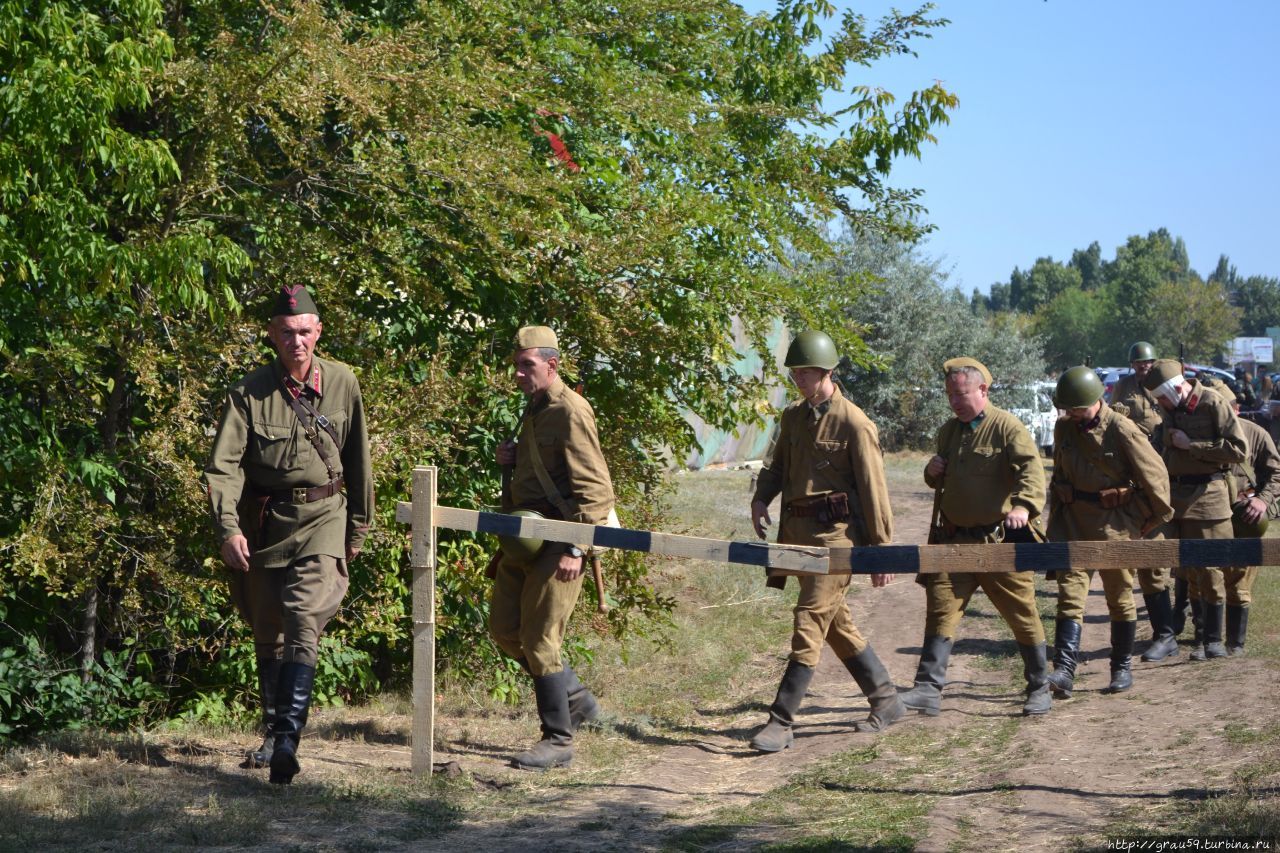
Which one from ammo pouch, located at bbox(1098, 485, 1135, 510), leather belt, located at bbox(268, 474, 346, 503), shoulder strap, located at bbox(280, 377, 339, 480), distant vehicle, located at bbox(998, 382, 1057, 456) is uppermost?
distant vehicle, located at bbox(998, 382, 1057, 456)

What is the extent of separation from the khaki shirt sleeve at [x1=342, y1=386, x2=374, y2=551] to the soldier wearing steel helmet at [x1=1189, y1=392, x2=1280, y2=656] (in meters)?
5.93

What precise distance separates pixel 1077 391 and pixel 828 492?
195 centimetres

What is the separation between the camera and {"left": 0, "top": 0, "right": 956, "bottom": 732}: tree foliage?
20.4ft

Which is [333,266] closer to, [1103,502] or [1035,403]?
[1103,502]

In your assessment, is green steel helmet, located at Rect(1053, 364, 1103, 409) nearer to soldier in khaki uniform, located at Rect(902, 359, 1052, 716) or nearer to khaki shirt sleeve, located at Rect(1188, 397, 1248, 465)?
soldier in khaki uniform, located at Rect(902, 359, 1052, 716)

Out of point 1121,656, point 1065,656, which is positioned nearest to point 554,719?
point 1065,656

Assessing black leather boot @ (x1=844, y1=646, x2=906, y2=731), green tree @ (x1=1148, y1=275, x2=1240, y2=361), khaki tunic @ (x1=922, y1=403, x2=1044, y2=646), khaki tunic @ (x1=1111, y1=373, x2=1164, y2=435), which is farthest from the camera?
green tree @ (x1=1148, y1=275, x2=1240, y2=361)

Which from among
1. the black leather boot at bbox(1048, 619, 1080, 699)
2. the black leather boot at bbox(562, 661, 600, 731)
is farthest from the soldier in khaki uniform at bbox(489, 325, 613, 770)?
the black leather boot at bbox(1048, 619, 1080, 699)

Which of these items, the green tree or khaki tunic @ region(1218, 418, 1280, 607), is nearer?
khaki tunic @ region(1218, 418, 1280, 607)

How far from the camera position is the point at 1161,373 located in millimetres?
9672

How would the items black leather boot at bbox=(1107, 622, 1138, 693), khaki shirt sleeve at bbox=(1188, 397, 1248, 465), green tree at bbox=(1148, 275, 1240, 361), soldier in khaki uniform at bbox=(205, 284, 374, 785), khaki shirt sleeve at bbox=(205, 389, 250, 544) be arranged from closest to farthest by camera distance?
khaki shirt sleeve at bbox=(205, 389, 250, 544)
soldier in khaki uniform at bbox=(205, 284, 374, 785)
black leather boot at bbox=(1107, 622, 1138, 693)
khaki shirt sleeve at bbox=(1188, 397, 1248, 465)
green tree at bbox=(1148, 275, 1240, 361)

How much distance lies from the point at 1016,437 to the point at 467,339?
10.3ft

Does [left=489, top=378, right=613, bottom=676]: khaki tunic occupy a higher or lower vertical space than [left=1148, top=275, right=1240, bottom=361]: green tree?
lower

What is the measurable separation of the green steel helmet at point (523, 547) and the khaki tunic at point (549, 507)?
4 cm
